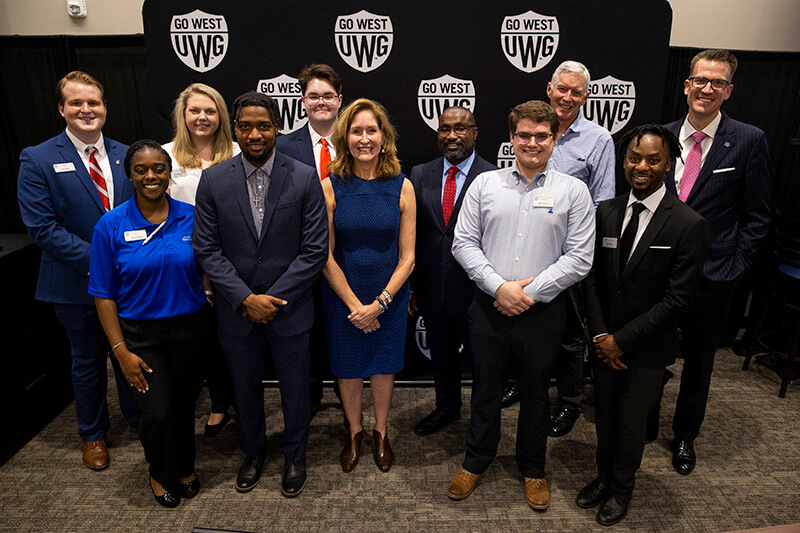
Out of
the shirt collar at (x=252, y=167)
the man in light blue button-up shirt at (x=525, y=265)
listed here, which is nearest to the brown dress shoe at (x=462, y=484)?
the man in light blue button-up shirt at (x=525, y=265)

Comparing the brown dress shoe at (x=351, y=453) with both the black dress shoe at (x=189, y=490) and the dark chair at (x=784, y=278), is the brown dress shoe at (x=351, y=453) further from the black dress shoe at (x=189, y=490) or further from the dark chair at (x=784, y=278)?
the dark chair at (x=784, y=278)

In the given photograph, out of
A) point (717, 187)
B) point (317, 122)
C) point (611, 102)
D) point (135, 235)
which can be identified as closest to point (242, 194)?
point (135, 235)

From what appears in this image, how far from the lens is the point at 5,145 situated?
173 inches

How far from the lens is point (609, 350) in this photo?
7.51 feet

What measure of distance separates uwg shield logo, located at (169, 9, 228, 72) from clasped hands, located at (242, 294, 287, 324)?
196 cm

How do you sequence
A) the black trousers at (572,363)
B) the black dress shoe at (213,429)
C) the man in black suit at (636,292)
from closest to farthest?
1. the man in black suit at (636,292)
2. the black dress shoe at (213,429)
3. the black trousers at (572,363)

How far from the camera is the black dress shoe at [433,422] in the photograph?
10.4ft

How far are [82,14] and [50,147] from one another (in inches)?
96.1

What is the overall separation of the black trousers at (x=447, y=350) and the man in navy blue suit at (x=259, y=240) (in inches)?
31.6

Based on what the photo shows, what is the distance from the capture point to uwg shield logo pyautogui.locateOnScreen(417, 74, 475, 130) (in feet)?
11.3

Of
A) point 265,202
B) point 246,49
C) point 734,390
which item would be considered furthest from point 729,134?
point 246,49

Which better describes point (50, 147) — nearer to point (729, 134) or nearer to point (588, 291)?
point (588, 291)

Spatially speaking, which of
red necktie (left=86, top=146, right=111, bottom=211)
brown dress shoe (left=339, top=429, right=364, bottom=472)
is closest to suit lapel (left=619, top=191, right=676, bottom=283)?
brown dress shoe (left=339, top=429, right=364, bottom=472)

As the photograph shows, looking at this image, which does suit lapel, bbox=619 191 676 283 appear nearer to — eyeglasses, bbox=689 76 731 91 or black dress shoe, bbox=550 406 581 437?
eyeglasses, bbox=689 76 731 91
